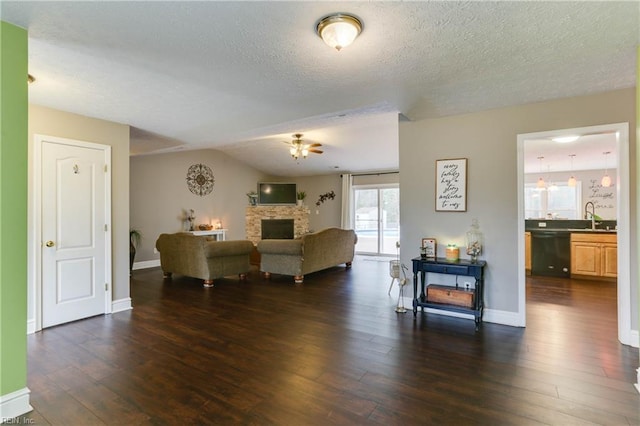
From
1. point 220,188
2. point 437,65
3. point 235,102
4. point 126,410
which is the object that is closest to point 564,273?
point 437,65

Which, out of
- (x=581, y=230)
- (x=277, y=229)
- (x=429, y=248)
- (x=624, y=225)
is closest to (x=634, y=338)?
(x=624, y=225)

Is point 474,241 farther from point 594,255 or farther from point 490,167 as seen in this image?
point 594,255

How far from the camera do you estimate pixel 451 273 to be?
3.61 m

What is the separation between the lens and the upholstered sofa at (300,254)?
5715 mm

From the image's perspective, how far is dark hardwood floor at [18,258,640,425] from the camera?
6.47ft

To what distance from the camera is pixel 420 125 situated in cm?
407

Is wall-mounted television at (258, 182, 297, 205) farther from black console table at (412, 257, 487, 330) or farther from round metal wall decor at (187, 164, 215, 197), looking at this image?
black console table at (412, 257, 487, 330)

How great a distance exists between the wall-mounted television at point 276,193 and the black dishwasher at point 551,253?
6.12 m

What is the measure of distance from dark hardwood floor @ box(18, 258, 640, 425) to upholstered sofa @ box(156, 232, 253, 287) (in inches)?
48.1

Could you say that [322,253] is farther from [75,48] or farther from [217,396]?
[75,48]

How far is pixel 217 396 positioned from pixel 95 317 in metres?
2.60

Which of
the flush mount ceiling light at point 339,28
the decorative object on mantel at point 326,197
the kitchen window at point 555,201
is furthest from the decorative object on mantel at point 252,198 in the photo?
the flush mount ceiling light at point 339,28

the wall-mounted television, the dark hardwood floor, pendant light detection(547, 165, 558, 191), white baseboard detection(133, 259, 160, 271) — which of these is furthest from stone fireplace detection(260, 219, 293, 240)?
pendant light detection(547, 165, 558, 191)

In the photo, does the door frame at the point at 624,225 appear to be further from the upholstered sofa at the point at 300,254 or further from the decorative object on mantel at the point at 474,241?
the upholstered sofa at the point at 300,254
